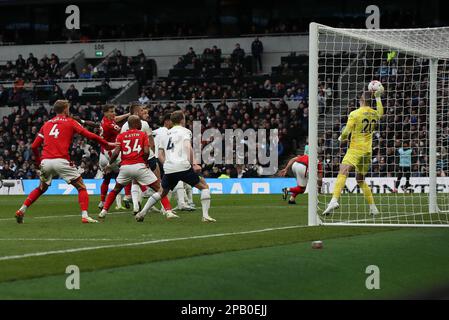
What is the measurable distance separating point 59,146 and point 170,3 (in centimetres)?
3903

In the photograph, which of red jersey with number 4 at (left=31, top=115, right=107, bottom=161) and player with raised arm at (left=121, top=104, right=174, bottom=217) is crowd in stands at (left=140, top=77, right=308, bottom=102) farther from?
red jersey with number 4 at (left=31, top=115, right=107, bottom=161)

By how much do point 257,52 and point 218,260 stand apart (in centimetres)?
3722

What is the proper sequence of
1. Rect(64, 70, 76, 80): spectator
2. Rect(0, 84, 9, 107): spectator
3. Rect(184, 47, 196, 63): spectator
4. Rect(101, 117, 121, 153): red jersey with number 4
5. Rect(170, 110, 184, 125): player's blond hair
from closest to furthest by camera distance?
Rect(170, 110, 184, 125): player's blond hair < Rect(101, 117, 121, 153): red jersey with number 4 < Rect(0, 84, 9, 107): spectator < Rect(184, 47, 196, 63): spectator < Rect(64, 70, 76, 80): spectator

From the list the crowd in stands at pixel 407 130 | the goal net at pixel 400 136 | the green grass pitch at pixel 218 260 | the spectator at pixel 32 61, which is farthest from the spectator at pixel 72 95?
the green grass pitch at pixel 218 260

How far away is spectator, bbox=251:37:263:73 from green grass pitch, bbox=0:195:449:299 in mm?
31260

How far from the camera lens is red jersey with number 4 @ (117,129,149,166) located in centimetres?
1648

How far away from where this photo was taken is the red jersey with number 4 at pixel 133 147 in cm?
1648

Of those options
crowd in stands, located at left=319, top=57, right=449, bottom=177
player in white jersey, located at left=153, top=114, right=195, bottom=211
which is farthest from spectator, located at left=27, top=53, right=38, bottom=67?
player in white jersey, located at left=153, top=114, right=195, bottom=211

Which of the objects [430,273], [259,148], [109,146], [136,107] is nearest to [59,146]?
[109,146]

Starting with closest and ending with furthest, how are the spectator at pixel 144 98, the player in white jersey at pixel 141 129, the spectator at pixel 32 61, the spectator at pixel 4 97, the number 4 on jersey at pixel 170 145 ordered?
the number 4 on jersey at pixel 170 145 < the player in white jersey at pixel 141 129 < the spectator at pixel 144 98 < the spectator at pixel 4 97 < the spectator at pixel 32 61

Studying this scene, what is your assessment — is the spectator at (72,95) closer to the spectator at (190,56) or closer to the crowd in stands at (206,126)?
the crowd in stands at (206,126)

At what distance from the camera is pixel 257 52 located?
46.1 meters

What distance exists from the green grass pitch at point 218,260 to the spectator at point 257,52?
31260 millimetres

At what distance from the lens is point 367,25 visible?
151 ft
